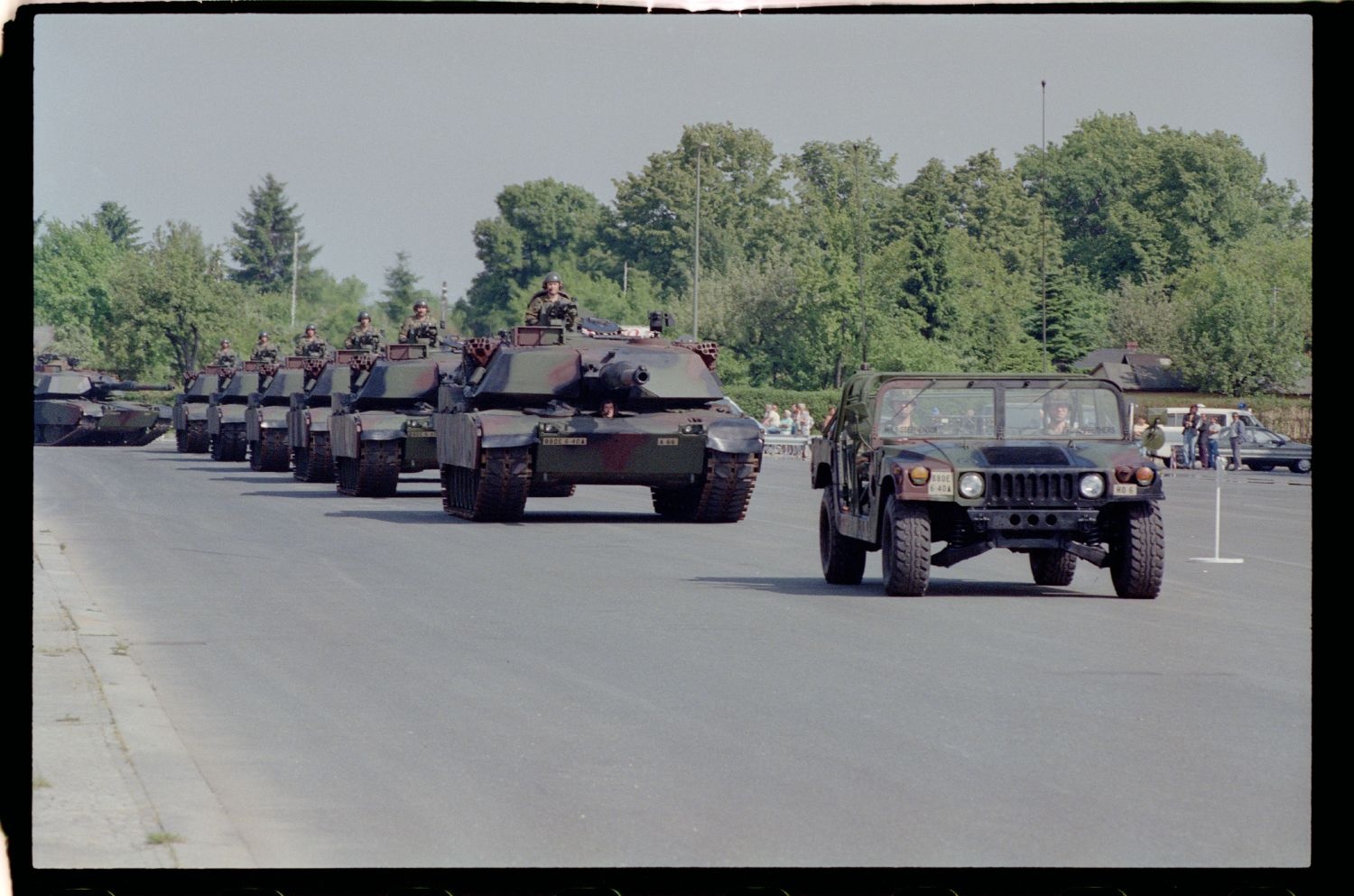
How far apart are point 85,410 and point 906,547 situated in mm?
44132

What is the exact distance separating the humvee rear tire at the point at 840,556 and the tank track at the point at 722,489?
772 cm

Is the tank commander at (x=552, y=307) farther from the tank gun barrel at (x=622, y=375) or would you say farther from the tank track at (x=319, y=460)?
the tank track at (x=319, y=460)

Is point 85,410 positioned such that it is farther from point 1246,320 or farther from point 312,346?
point 1246,320

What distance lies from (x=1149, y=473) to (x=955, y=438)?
1509mm

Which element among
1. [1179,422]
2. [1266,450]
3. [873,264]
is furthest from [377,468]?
[873,264]

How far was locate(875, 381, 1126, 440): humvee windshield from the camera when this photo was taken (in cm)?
1605

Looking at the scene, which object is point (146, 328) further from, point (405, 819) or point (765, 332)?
point (405, 819)

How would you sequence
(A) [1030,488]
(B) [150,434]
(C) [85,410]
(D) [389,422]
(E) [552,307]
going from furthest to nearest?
(B) [150,434] < (C) [85,410] < (D) [389,422] < (E) [552,307] < (A) [1030,488]

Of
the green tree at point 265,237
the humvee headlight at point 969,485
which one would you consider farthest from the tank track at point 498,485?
the green tree at point 265,237

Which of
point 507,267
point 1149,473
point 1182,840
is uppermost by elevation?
point 507,267

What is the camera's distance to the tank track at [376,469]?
3100 centimetres

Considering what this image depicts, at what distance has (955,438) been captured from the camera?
16.0 m

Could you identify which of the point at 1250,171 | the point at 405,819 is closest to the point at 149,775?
the point at 405,819

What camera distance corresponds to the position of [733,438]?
25.2 metres
